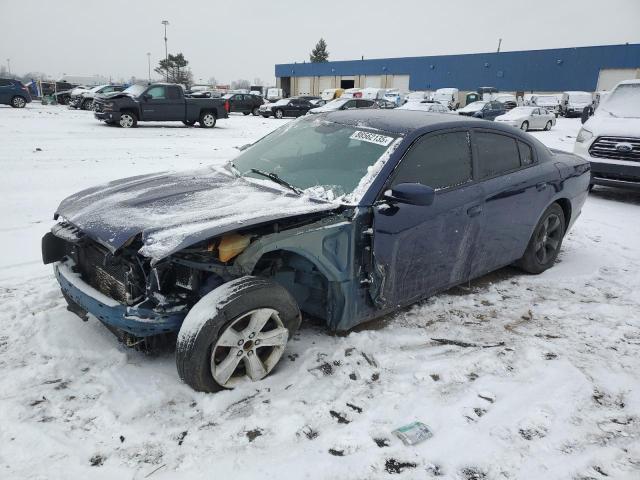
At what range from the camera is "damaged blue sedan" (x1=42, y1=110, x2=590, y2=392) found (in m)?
2.55

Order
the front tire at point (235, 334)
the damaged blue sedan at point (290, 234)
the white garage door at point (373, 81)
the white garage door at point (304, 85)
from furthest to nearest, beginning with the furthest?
the white garage door at point (304, 85) → the white garage door at point (373, 81) → the damaged blue sedan at point (290, 234) → the front tire at point (235, 334)

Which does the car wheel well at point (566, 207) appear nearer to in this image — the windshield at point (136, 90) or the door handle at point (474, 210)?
the door handle at point (474, 210)

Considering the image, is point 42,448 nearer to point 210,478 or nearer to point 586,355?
point 210,478

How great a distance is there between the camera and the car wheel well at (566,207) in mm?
4703

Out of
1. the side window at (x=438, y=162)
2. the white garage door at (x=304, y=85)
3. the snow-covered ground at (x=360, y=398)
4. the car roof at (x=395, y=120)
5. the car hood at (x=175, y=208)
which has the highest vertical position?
the white garage door at (x=304, y=85)

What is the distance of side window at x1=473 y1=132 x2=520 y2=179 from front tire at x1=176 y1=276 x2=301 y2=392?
203cm

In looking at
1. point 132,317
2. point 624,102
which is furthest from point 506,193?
point 624,102

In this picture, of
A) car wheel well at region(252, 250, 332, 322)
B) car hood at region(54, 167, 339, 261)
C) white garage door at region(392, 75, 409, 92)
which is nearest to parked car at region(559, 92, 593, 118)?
white garage door at region(392, 75, 409, 92)

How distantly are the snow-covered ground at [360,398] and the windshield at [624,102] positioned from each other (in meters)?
5.69

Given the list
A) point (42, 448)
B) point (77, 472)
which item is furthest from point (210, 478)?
point (42, 448)

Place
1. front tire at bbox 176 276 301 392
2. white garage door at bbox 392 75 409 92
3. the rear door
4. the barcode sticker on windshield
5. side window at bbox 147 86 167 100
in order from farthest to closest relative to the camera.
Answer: white garage door at bbox 392 75 409 92 → side window at bbox 147 86 167 100 → the rear door → the barcode sticker on windshield → front tire at bbox 176 276 301 392

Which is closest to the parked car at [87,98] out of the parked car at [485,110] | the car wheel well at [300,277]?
the parked car at [485,110]

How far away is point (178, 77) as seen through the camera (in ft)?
223

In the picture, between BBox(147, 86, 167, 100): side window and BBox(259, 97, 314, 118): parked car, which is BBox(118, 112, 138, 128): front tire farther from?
BBox(259, 97, 314, 118): parked car
